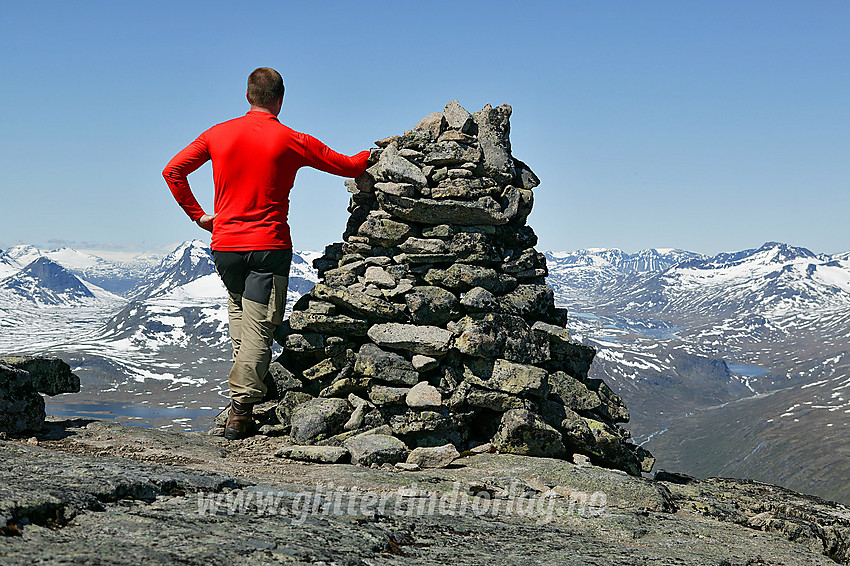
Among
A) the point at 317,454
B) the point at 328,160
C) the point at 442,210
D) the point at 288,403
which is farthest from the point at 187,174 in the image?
the point at 442,210

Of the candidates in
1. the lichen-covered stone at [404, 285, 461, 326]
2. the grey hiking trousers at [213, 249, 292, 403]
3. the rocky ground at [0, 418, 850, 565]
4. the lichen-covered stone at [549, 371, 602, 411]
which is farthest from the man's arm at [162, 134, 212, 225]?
the lichen-covered stone at [549, 371, 602, 411]

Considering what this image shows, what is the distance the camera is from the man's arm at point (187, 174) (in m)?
13.1

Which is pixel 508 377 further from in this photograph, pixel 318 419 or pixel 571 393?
pixel 318 419

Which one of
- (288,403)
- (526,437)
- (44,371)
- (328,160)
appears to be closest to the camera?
(44,371)

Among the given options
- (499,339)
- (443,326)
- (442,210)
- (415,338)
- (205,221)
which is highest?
(442,210)

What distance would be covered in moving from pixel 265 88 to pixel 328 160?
2147mm

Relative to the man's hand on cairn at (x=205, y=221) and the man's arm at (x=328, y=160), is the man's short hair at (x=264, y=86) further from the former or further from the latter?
the man's hand on cairn at (x=205, y=221)

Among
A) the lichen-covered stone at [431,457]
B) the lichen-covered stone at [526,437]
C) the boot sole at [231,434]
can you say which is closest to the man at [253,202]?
the boot sole at [231,434]

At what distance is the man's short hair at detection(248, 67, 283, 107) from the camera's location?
13203mm

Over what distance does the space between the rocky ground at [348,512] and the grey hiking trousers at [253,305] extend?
1700mm

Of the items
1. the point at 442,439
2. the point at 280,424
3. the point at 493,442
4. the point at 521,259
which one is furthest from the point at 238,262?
the point at 521,259

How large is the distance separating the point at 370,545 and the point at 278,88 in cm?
1028

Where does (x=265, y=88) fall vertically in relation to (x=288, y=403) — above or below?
above

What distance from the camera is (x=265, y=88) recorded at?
13.2 metres
